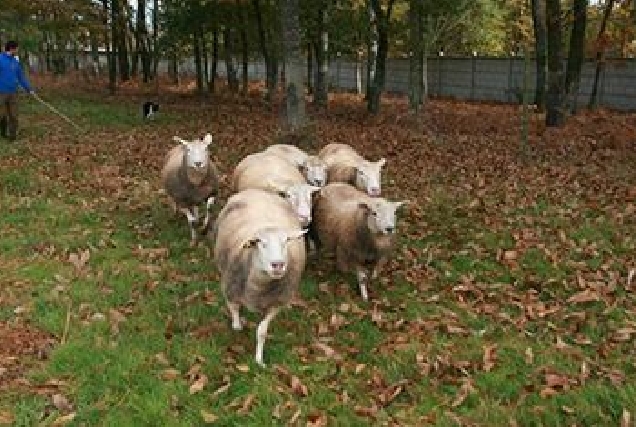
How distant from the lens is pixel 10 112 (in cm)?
1797

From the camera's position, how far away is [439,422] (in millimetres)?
5438

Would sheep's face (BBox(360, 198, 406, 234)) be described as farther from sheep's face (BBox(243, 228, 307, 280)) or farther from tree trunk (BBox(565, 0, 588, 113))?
tree trunk (BBox(565, 0, 588, 113))

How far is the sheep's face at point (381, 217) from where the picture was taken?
7.69 meters

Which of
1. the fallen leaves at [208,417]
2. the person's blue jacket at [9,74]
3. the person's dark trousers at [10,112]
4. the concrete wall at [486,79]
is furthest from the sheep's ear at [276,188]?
the concrete wall at [486,79]

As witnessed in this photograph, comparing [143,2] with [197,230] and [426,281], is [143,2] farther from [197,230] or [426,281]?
[426,281]

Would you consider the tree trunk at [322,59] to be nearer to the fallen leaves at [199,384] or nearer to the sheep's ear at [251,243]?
the sheep's ear at [251,243]

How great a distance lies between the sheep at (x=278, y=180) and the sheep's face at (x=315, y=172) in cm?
17

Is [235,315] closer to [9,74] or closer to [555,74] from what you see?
[9,74]

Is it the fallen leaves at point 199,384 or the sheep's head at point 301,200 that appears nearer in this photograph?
the fallen leaves at point 199,384

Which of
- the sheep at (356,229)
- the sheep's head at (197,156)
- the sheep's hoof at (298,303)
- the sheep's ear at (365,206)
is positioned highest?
the sheep's head at (197,156)

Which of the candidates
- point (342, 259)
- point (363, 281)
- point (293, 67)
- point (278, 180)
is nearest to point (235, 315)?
A: point (363, 281)

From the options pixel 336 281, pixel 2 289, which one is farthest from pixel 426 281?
pixel 2 289

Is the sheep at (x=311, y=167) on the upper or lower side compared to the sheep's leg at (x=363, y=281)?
upper

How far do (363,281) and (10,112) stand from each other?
12931 mm
